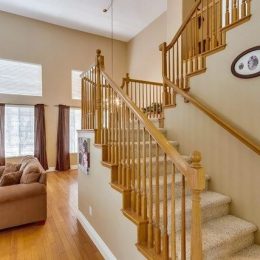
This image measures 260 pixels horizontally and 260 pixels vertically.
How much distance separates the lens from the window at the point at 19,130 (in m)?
6.49

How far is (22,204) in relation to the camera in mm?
3117

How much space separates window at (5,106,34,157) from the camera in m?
6.49

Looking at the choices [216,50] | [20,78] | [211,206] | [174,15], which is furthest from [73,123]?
[211,206]

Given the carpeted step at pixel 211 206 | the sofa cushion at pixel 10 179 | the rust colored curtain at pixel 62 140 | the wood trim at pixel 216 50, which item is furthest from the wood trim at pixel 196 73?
the rust colored curtain at pixel 62 140

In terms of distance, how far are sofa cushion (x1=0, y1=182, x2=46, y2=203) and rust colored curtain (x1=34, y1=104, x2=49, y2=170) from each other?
3.68m

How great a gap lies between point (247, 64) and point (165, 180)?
1602 mm

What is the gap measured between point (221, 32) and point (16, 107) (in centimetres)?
620

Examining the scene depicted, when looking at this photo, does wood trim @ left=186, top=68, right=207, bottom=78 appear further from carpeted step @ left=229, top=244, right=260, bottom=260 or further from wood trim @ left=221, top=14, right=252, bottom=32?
carpeted step @ left=229, top=244, right=260, bottom=260

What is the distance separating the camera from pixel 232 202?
7.66ft

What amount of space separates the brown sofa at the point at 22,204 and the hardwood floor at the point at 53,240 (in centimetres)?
13

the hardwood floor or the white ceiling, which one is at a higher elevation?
the white ceiling

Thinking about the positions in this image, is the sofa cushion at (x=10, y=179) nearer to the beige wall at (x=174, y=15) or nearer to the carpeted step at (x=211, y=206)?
the carpeted step at (x=211, y=206)

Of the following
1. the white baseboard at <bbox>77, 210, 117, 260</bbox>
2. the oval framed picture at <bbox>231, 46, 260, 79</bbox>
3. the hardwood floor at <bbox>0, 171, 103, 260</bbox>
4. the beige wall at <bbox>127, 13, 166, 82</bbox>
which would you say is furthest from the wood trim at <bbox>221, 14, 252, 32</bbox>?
the beige wall at <bbox>127, 13, 166, 82</bbox>

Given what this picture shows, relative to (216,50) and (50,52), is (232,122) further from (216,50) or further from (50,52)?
(50,52)
